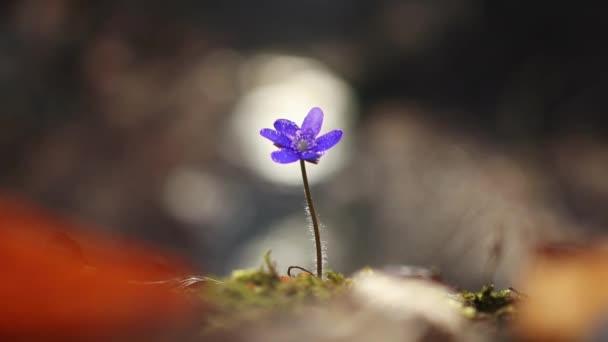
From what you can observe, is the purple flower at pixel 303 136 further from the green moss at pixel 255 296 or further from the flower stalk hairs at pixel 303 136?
the green moss at pixel 255 296

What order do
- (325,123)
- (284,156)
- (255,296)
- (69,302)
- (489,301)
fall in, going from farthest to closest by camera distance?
(325,123) < (284,156) < (489,301) < (255,296) < (69,302)

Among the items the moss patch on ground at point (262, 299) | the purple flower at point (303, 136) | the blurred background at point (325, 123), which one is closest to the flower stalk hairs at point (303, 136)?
the purple flower at point (303, 136)

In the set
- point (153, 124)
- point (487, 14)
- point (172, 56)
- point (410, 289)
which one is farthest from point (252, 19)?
point (410, 289)

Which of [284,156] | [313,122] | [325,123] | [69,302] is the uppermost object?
[325,123]

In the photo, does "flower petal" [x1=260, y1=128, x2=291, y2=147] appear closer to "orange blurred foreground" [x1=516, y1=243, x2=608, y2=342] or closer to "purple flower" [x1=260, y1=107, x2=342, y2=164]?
"purple flower" [x1=260, y1=107, x2=342, y2=164]

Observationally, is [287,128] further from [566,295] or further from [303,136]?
[566,295]

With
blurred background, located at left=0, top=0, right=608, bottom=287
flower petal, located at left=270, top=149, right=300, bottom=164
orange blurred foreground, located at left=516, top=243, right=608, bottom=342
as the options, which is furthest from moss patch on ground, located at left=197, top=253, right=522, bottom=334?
blurred background, located at left=0, top=0, right=608, bottom=287

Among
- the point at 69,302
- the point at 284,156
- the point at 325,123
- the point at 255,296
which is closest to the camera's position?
the point at 69,302

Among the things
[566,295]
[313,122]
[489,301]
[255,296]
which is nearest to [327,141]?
[313,122]

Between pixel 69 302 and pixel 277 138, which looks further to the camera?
pixel 277 138
